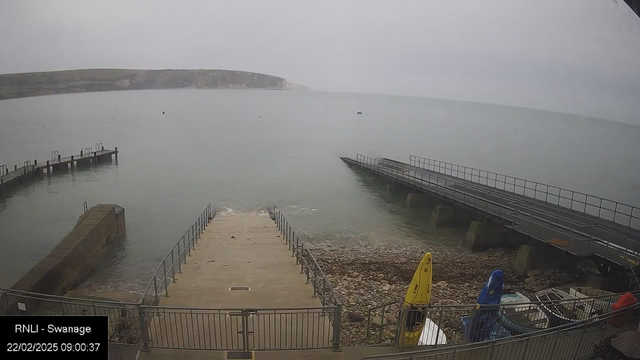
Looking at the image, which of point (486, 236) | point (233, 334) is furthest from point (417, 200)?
point (233, 334)

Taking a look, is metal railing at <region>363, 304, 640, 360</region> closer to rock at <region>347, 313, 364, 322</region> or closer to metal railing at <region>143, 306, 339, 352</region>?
metal railing at <region>143, 306, 339, 352</region>

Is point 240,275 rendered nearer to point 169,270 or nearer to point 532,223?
point 169,270

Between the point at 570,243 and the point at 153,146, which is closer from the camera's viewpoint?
the point at 570,243

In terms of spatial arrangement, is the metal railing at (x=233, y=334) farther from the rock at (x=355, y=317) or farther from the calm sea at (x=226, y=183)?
the calm sea at (x=226, y=183)

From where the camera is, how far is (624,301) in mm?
8281

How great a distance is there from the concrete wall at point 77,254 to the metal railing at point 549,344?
13.4 m

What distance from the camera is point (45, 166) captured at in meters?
38.7

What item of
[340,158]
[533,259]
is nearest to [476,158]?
[340,158]

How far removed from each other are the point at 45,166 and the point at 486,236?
3979cm

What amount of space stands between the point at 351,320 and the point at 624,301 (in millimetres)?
7015

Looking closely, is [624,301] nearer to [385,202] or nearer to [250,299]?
[250,299]

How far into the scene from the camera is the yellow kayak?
7.73 metres

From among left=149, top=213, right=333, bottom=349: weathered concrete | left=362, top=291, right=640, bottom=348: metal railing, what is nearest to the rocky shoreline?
left=362, top=291, right=640, bottom=348: metal railing

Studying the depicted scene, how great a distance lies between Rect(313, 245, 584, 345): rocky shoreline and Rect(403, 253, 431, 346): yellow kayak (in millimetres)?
3034
